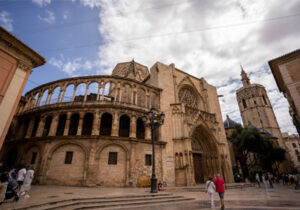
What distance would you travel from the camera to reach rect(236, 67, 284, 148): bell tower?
1905 inches

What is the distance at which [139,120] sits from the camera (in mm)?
17453

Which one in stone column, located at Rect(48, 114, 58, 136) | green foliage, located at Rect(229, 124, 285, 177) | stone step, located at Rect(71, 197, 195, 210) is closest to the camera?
stone step, located at Rect(71, 197, 195, 210)

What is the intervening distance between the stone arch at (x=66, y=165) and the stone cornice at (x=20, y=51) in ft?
24.3

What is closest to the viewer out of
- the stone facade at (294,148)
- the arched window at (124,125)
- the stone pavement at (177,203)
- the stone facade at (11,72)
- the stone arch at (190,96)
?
the stone pavement at (177,203)

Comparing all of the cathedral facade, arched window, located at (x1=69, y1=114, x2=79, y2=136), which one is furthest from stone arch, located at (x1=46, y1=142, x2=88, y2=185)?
arched window, located at (x1=69, y1=114, x2=79, y2=136)

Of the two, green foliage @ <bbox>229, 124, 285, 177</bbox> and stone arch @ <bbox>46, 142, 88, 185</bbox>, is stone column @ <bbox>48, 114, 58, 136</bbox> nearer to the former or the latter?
stone arch @ <bbox>46, 142, 88, 185</bbox>

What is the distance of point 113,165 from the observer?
535 inches

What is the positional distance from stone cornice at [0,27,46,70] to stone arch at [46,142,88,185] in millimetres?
7397

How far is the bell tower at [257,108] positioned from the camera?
48.4 metres

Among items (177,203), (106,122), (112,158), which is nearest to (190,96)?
(106,122)

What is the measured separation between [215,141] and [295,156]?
70.5 m

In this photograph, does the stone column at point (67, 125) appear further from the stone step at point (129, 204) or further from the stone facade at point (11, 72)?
the stone step at point (129, 204)

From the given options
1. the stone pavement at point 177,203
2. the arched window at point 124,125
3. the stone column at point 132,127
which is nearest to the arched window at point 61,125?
the arched window at point 124,125

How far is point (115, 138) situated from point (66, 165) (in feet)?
15.2
